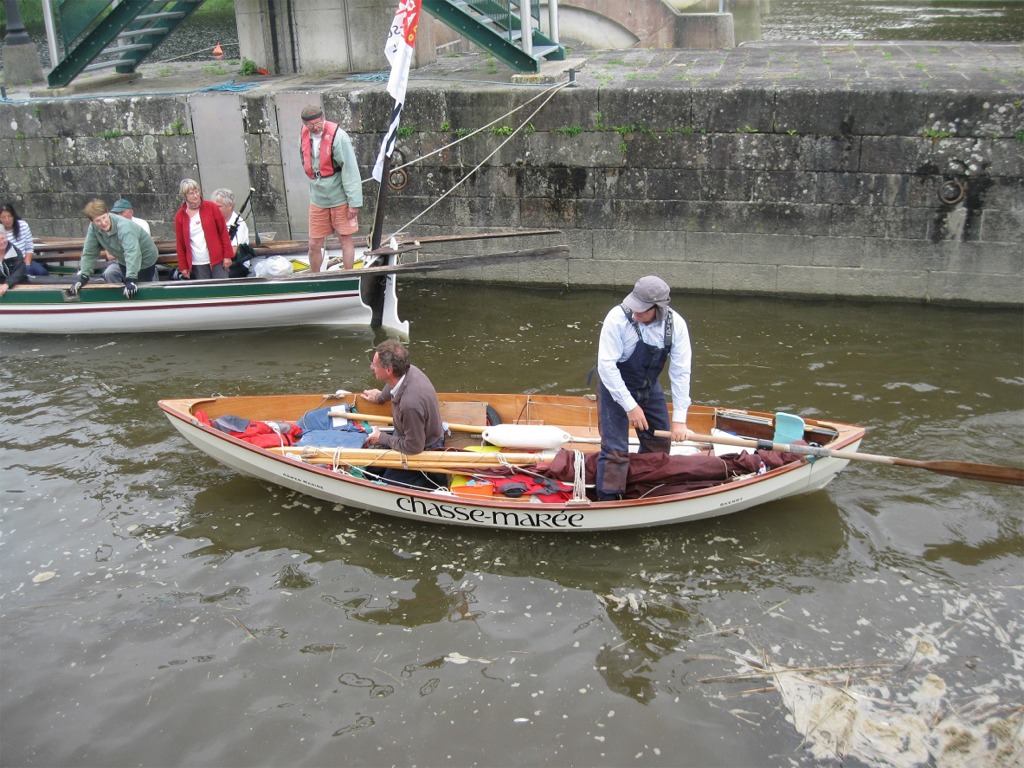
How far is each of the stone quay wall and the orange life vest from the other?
1834mm

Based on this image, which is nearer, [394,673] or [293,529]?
[394,673]

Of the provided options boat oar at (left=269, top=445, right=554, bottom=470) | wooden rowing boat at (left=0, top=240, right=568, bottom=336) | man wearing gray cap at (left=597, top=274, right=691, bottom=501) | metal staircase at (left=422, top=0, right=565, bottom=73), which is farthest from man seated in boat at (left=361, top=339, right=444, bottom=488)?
metal staircase at (left=422, top=0, right=565, bottom=73)

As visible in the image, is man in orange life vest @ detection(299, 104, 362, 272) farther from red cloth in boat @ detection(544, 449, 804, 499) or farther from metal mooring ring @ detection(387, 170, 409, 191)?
red cloth in boat @ detection(544, 449, 804, 499)

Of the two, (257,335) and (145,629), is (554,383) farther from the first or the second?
(145,629)

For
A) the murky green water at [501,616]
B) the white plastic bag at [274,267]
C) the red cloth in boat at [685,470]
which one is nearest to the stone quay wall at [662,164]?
the white plastic bag at [274,267]

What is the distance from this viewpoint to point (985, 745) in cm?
486

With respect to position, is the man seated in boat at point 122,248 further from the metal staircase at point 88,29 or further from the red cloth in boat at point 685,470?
the red cloth in boat at point 685,470

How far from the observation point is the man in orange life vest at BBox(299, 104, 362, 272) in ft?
31.6

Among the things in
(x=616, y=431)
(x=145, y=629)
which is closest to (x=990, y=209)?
(x=616, y=431)

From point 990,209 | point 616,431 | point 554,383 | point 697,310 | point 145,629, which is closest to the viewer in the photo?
point 145,629

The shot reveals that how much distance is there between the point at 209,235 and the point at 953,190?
8174 mm

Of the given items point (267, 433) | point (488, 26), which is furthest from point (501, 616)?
point (488, 26)

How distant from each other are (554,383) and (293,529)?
324cm

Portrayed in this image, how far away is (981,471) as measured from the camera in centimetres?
570
